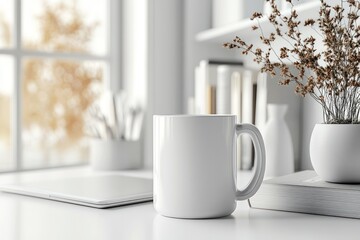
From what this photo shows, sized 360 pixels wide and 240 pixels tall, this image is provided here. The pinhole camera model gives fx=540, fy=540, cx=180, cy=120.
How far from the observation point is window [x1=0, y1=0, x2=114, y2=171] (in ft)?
6.46

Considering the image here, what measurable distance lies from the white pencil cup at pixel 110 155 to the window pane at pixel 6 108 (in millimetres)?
318

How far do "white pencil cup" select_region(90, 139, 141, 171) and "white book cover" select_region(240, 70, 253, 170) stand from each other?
0.36m

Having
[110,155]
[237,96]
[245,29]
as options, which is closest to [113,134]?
[110,155]

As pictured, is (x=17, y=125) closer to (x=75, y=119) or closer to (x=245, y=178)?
(x=75, y=119)

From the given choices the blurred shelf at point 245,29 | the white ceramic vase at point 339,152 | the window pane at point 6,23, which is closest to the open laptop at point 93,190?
the white ceramic vase at point 339,152

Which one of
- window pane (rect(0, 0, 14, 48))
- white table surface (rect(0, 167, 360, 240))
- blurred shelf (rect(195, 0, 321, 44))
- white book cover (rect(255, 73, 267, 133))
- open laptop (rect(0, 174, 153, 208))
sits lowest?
white table surface (rect(0, 167, 360, 240))

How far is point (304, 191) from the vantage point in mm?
907

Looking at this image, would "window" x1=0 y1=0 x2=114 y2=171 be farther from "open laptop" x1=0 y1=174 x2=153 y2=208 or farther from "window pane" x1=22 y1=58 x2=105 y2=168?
"open laptop" x1=0 y1=174 x2=153 y2=208

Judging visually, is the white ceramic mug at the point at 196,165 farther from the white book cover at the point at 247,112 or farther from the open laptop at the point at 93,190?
the white book cover at the point at 247,112

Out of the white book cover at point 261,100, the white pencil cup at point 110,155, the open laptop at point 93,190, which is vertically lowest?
the open laptop at point 93,190

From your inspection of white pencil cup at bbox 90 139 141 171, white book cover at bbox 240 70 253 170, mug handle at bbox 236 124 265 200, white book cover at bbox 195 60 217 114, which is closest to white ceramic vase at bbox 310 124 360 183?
mug handle at bbox 236 124 265 200

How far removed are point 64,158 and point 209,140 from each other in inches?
56.1

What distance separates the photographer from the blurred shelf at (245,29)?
137 centimetres

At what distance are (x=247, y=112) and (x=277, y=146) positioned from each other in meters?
0.17
